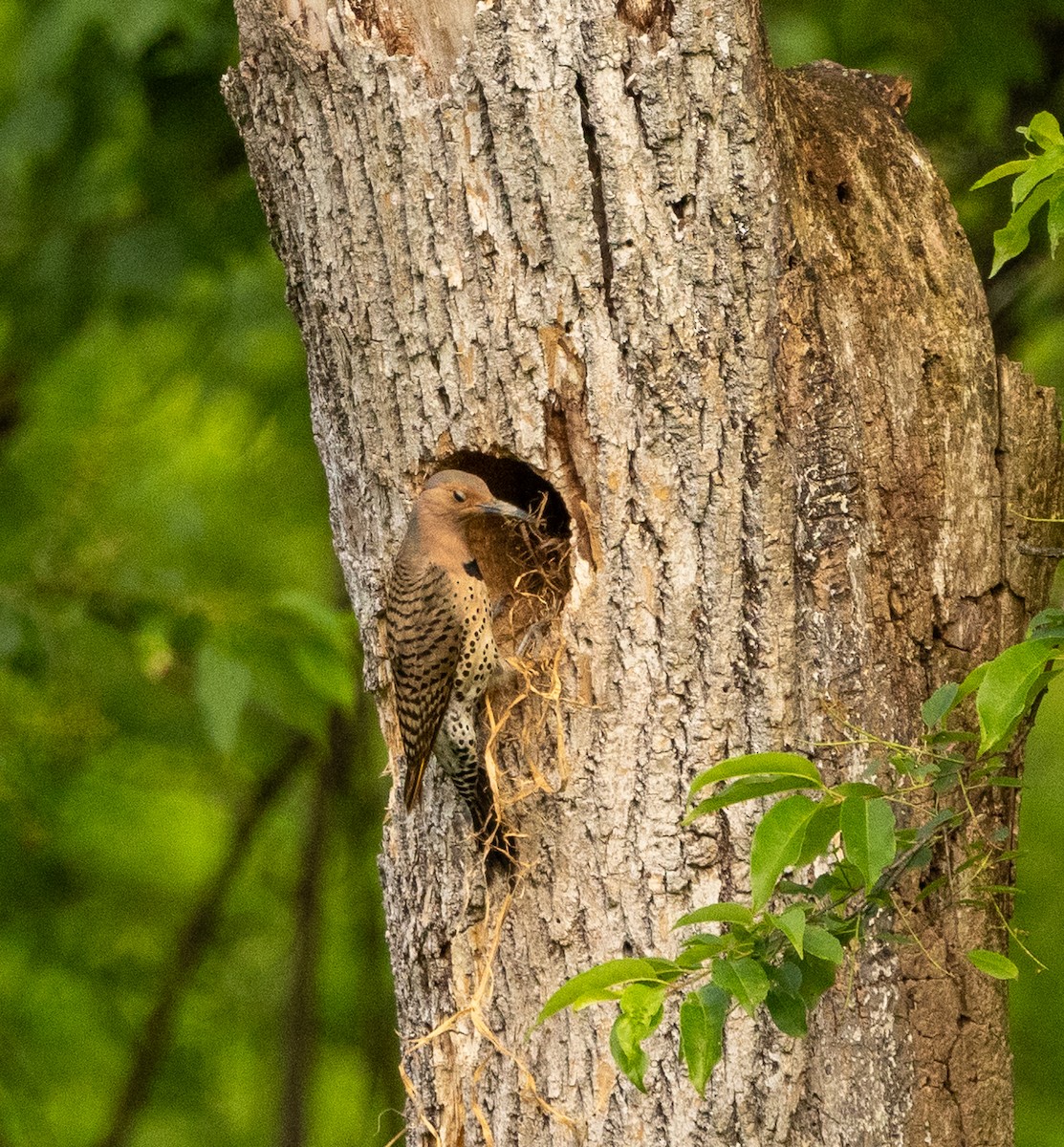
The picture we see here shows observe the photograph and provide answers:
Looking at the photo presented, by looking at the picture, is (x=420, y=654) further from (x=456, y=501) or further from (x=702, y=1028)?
(x=702, y=1028)

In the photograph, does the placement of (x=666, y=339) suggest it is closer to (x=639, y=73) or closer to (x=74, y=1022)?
(x=639, y=73)

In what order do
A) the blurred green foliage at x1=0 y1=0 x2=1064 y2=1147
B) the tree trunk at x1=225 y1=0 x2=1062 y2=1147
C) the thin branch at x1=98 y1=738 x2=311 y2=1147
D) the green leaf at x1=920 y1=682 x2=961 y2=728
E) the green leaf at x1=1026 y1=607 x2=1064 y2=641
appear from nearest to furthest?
the green leaf at x1=1026 y1=607 x2=1064 y2=641 < the green leaf at x1=920 y1=682 x2=961 y2=728 < the tree trunk at x1=225 y1=0 x2=1062 y2=1147 < the blurred green foliage at x1=0 y1=0 x2=1064 y2=1147 < the thin branch at x1=98 y1=738 x2=311 y2=1147

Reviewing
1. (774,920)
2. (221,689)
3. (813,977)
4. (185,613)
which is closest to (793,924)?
(774,920)

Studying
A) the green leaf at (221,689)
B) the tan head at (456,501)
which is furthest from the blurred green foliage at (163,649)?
the tan head at (456,501)

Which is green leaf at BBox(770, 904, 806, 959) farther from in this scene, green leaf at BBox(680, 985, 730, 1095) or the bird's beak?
the bird's beak

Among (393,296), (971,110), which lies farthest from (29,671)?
Answer: (971,110)

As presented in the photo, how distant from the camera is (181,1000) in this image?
7.84 m

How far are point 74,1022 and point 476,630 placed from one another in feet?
14.8

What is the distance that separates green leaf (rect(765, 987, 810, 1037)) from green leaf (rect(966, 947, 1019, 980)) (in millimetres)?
349

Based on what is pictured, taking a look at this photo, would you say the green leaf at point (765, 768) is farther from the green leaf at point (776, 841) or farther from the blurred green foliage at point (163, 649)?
the blurred green foliage at point (163, 649)

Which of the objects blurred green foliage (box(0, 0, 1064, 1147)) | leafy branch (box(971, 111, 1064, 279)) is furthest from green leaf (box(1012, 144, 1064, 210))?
blurred green foliage (box(0, 0, 1064, 1147))

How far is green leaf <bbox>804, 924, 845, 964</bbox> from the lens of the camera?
81.3 inches

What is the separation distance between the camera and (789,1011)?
2119 mm

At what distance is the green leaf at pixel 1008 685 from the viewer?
203cm
